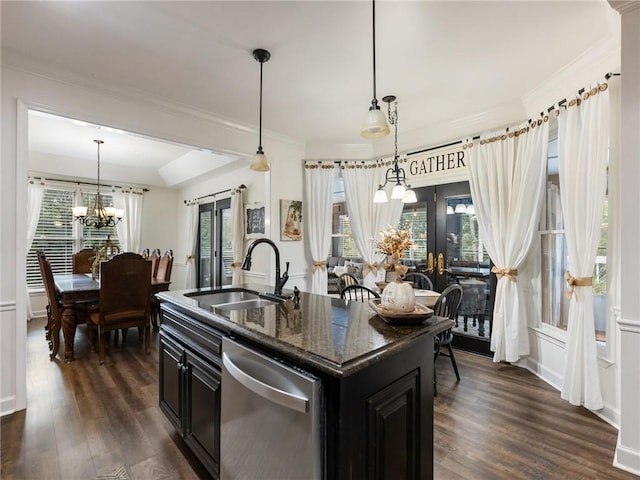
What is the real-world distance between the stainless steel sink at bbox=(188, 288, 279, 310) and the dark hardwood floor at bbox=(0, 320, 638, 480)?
96cm

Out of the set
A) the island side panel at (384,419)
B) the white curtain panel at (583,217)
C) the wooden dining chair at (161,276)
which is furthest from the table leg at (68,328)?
the white curtain panel at (583,217)

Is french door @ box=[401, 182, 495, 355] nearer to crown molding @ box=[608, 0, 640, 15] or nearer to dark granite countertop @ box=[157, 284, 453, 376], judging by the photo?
crown molding @ box=[608, 0, 640, 15]

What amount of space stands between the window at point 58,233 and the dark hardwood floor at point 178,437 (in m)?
3.51

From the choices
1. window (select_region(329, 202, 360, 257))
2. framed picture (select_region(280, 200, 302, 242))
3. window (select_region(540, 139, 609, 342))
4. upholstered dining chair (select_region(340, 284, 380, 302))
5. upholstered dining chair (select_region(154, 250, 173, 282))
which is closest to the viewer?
window (select_region(540, 139, 609, 342))

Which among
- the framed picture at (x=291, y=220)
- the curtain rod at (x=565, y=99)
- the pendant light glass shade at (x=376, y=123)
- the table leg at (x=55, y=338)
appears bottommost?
the table leg at (x=55, y=338)

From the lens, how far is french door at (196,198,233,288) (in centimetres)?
591

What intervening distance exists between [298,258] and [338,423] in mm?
3595

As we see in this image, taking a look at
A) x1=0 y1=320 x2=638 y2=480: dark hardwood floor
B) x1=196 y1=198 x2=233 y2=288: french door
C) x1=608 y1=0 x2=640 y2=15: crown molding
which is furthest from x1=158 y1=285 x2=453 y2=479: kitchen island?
x1=196 y1=198 x2=233 y2=288: french door

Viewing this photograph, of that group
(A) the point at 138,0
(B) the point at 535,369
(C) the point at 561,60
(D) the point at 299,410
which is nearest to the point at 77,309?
(A) the point at 138,0

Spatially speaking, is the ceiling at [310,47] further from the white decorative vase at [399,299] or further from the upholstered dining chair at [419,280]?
the upholstered dining chair at [419,280]

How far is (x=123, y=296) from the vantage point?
3.68 metres

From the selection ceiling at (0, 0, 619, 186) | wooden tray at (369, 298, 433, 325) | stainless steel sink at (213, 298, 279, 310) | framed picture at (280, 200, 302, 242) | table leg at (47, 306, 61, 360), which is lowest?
table leg at (47, 306, 61, 360)

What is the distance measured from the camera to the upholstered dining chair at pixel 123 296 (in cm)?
352

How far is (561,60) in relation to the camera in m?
2.55
